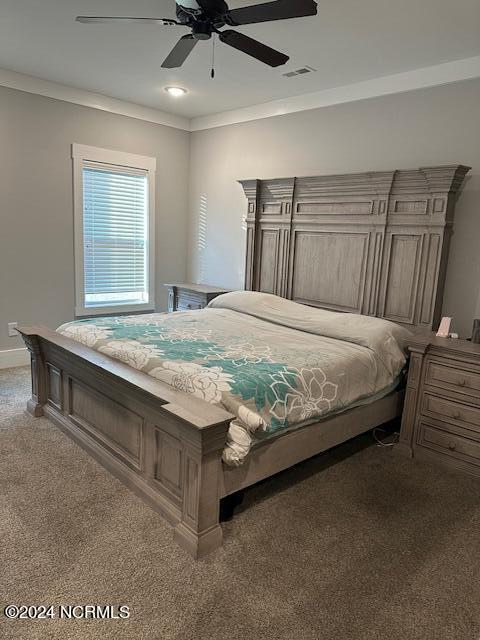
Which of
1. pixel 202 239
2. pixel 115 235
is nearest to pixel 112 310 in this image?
pixel 115 235

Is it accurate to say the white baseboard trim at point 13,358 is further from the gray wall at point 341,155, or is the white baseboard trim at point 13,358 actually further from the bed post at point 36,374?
the gray wall at point 341,155

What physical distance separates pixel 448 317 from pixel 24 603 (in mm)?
3022

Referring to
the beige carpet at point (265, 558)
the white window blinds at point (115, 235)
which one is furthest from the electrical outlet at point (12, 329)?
the beige carpet at point (265, 558)

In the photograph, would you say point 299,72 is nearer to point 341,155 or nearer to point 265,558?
point 341,155

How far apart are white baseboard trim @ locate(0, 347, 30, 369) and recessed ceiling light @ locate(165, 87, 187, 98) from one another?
2895 millimetres

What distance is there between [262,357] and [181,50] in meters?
1.79

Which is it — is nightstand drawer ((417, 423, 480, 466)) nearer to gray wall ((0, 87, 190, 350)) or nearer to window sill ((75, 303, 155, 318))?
window sill ((75, 303, 155, 318))

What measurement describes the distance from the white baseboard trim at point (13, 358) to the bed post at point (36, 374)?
4.06 feet

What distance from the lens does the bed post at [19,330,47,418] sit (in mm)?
3180

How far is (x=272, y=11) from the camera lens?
81.4 inches

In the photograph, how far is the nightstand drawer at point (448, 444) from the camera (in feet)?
8.96

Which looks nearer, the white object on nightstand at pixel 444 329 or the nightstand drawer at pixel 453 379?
the nightstand drawer at pixel 453 379

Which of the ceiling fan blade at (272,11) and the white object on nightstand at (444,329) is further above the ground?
the ceiling fan blade at (272,11)

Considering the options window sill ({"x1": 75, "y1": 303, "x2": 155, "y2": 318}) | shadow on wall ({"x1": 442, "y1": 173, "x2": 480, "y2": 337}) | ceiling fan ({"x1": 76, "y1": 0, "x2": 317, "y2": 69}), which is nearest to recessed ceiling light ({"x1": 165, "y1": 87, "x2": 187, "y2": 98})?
ceiling fan ({"x1": 76, "y1": 0, "x2": 317, "y2": 69})
